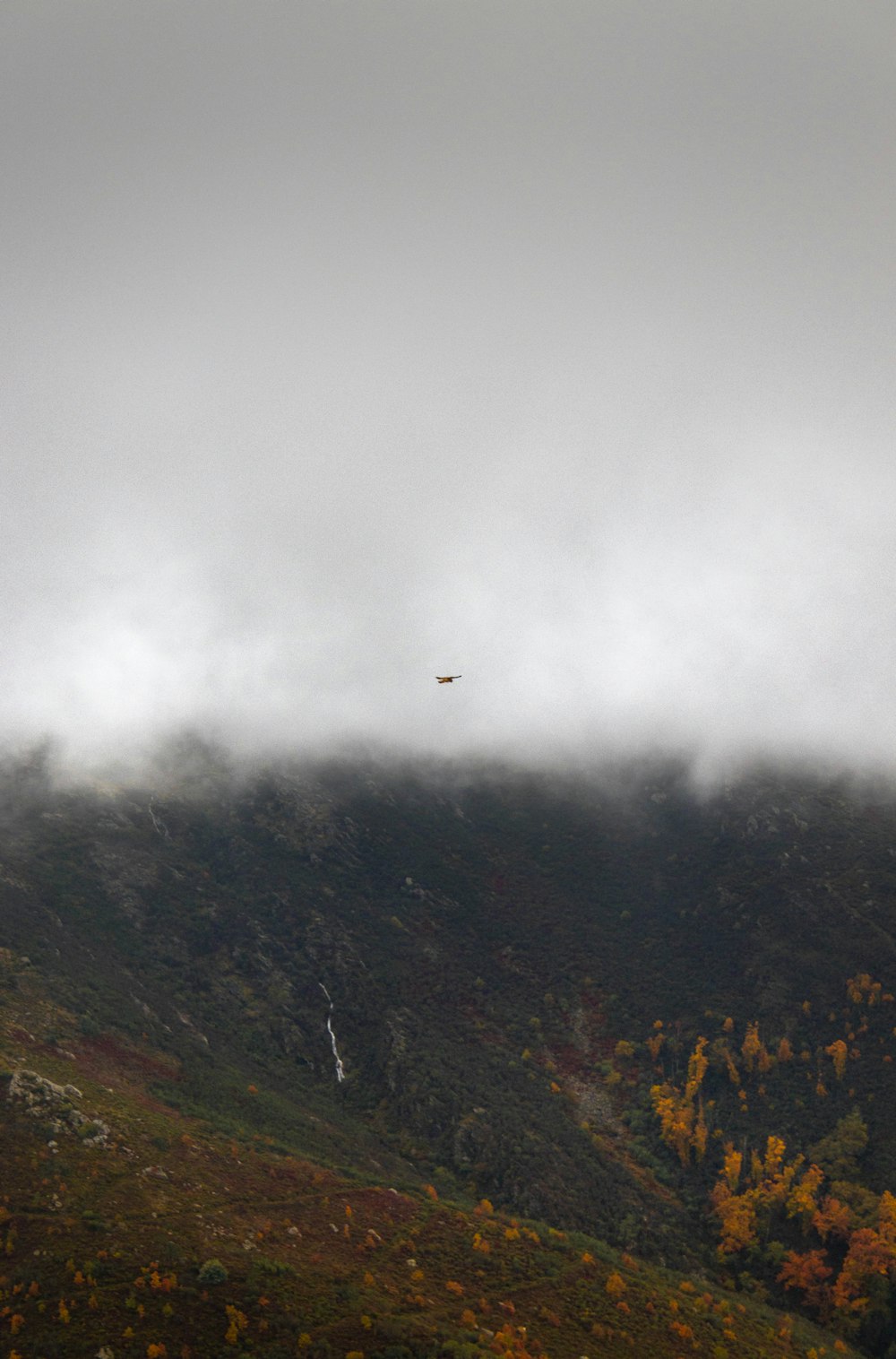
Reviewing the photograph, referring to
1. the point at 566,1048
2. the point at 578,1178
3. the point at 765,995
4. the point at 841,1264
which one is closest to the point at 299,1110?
the point at 578,1178

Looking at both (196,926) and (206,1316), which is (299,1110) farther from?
(206,1316)

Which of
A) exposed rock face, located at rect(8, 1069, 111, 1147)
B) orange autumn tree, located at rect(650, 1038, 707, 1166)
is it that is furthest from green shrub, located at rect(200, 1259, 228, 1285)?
orange autumn tree, located at rect(650, 1038, 707, 1166)

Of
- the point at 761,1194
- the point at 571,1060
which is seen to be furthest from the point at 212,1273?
the point at 571,1060

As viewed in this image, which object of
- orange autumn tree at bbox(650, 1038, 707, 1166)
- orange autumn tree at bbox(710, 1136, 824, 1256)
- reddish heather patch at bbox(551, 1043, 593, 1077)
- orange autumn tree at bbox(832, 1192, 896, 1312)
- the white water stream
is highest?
the white water stream

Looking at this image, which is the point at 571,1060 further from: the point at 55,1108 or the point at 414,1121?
the point at 55,1108

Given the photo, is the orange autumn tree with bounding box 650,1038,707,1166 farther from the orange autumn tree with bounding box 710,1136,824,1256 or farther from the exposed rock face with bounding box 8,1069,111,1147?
the exposed rock face with bounding box 8,1069,111,1147
